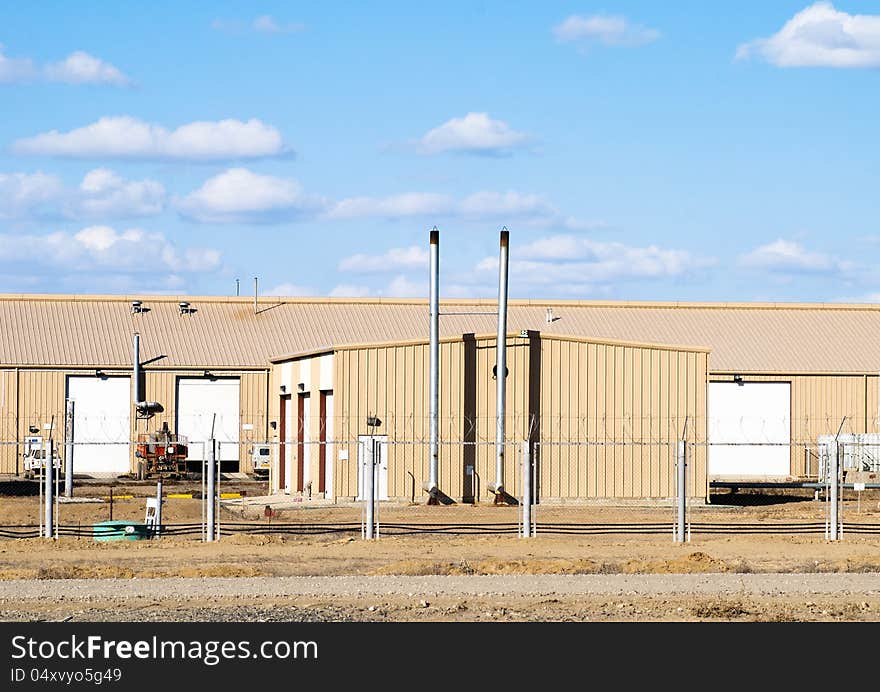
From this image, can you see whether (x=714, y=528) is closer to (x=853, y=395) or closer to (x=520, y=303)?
(x=853, y=395)

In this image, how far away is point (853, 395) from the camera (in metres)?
64.3

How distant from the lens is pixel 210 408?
62.3 metres

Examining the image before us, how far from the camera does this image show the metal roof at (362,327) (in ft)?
212

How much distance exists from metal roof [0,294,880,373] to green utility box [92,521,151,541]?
32370 mm

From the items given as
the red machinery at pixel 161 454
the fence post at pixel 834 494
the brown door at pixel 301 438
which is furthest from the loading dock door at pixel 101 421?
the fence post at pixel 834 494

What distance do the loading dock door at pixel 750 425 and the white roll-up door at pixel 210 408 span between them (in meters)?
18.9

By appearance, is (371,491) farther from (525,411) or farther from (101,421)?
(101,421)

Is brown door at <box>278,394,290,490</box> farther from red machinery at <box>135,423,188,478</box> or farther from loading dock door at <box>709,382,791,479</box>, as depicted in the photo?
loading dock door at <box>709,382,791,479</box>

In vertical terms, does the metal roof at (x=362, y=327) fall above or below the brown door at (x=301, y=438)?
above

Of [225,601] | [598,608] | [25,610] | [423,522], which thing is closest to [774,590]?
[598,608]

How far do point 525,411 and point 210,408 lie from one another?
72.8 feet

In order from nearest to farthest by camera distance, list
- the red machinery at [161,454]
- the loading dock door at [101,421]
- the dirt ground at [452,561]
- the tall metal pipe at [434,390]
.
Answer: the dirt ground at [452,561] → the tall metal pipe at [434,390] → the red machinery at [161,454] → the loading dock door at [101,421]

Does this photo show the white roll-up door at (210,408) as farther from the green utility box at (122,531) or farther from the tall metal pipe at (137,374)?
the green utility box at (122,531)

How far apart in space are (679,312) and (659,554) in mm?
46935
